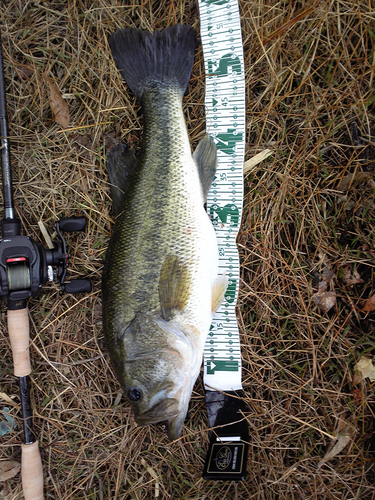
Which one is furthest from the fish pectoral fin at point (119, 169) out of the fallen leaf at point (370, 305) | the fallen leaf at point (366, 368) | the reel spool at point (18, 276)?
the fallen leaf at point (366, 368)

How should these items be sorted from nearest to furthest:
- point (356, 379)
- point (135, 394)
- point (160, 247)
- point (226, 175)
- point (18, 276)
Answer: point (135, 394) < point (160, 247) < point (18, 276) < point (356, 379) < point (226, 175)

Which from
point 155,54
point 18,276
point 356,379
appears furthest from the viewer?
point 356,379

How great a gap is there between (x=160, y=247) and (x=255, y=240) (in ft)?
3.00

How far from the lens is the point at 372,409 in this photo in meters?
2.65

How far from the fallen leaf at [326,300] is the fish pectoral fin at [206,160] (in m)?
1.25

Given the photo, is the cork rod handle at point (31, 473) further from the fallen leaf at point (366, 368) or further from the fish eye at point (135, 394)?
the fallen leaf at point (366, 368)

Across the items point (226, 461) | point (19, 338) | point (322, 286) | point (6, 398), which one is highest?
point (322, 286)

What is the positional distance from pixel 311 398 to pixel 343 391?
0.28 meters

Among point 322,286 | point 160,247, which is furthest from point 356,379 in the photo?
point 160,247

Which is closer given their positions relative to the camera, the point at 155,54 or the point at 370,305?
the point at 155,54

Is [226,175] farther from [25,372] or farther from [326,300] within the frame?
[25,372]

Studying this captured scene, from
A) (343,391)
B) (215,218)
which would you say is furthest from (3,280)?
(343,391)

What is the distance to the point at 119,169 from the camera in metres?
2.54

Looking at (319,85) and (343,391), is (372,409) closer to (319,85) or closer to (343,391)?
(343,391)
